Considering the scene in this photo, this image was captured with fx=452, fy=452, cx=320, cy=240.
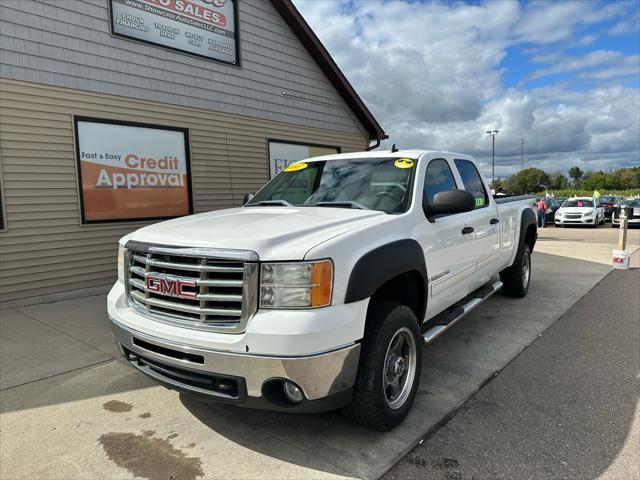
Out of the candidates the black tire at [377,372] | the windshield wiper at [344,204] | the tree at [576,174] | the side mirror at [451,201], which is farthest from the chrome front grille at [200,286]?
the tree at [576,174]

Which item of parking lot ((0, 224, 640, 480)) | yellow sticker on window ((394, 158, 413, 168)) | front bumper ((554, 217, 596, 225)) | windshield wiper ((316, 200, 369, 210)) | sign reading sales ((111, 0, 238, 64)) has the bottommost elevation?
front bumper ((554, 217, 596, 225))

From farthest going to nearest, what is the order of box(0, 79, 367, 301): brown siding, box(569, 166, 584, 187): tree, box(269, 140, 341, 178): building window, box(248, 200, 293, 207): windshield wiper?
1. box(569, 166, 584, 187): tree
2. box(269, 140, 341, 178): building window
3. box(0, 79, 367, 301): brown siding
4. box(248, 200, 293, 207): windshield wiper

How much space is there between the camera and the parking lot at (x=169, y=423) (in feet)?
8.55

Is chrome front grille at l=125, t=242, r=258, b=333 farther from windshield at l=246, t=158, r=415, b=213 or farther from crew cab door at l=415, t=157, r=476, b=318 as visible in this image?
crew cab door at l=415, t=157, r=476, b=318

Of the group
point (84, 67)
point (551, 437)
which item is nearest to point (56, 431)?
point (551, 437)

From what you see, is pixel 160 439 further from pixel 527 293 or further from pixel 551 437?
pixel 527 293

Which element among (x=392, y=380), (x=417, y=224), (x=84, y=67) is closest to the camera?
(x=392, y=380)

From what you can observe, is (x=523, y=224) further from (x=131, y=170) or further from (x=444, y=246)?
(x=131, y=170)

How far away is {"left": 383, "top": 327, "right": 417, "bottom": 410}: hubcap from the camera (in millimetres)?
2957

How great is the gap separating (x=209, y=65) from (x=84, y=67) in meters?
2.36

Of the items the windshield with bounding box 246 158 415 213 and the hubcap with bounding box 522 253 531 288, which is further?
the hubcap with bounding box 522 253 531 288

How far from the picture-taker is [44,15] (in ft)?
21.4

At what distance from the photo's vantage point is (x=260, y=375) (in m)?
2.37

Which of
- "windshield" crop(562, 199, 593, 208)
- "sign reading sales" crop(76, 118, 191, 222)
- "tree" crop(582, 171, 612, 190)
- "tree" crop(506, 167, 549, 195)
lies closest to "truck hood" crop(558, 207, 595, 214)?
"windshield" crop(562, 199, 593, 208)
